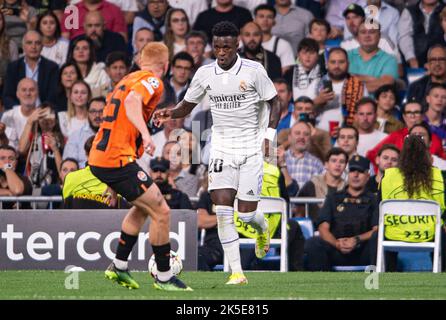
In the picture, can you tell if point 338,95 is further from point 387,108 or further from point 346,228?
point 346,228

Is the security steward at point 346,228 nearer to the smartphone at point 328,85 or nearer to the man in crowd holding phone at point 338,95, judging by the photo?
the man in crowd holding phone at point 338,95

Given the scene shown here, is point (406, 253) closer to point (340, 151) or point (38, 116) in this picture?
point (340, 151)

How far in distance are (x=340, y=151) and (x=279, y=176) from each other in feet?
4.09

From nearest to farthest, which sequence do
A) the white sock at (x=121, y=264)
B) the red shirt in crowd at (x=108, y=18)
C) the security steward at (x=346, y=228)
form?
the white sock at (x=121, y=264) < the security steward at (x=346, y=228) < the red shirt in crowd at (x=108, y=18)

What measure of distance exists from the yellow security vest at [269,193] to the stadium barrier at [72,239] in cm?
74

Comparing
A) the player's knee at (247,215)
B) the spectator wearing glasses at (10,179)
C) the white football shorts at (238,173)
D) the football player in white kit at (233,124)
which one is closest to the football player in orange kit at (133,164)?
the football player in white kit at (233,124)

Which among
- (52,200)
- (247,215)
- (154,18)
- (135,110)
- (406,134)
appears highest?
(154,18)

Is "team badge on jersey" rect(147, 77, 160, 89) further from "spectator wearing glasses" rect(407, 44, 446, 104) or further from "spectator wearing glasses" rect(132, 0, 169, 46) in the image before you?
"spectator wearing glasses" rect(132, 0, 169, 46)

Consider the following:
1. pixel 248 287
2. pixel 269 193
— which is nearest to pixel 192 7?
pixel 269 193

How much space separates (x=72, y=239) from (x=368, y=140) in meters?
4.88

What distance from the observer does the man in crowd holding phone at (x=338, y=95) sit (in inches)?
705

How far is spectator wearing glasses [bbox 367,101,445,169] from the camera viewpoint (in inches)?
675

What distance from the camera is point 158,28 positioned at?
19.2 meters

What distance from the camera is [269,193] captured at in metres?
15.6
